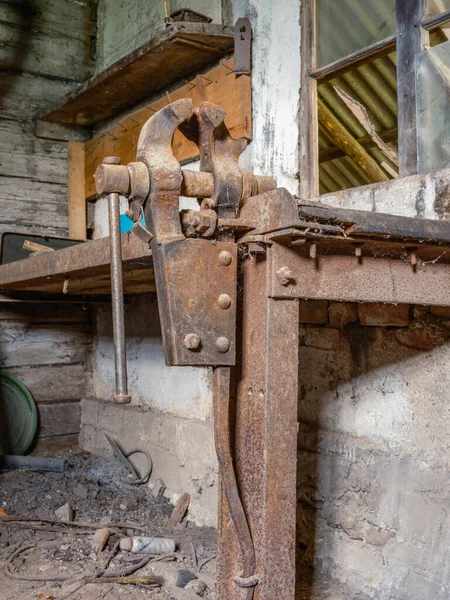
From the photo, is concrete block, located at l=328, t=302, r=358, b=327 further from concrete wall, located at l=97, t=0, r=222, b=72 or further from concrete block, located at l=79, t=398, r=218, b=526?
concrete wall, located at l=97, t=0, r=222, b=72

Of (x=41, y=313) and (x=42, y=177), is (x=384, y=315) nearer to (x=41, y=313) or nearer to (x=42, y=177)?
(x=41, y=313)

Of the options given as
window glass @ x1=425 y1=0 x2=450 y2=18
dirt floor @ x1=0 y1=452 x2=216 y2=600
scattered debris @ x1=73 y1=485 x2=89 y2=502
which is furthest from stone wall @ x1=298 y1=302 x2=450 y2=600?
scattered debris @ x1=73 y1=485 x2=89 y2=502

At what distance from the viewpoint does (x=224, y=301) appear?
148 centimetres

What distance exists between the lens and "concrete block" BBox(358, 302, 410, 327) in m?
2.42

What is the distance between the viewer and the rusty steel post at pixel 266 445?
1.50 metres

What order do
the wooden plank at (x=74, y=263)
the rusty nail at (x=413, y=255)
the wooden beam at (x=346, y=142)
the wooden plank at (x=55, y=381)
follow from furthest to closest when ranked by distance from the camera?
the wooden plank at (x=55, y=381) < the wooden beam at (x=346, y=142) < the wooden plank at (x=74, y=263) < the rusty nail at (x=413, y=255)

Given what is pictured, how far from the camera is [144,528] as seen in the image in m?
3.14

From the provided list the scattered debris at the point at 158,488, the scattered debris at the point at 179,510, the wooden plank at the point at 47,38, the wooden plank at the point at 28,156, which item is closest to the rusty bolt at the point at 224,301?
the scattered debris at the point at 179,510

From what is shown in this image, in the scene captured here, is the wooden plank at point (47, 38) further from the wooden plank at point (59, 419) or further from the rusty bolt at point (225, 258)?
the rusty bolt at point (225, 258)

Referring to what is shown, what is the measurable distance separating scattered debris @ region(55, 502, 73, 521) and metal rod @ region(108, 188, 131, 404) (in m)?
2.12

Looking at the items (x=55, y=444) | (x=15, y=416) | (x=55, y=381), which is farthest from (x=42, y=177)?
(x=55, y=444)

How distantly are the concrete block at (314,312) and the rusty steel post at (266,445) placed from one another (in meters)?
1.23

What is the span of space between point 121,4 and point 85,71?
0.61 metres

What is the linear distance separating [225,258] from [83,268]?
114cm
